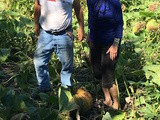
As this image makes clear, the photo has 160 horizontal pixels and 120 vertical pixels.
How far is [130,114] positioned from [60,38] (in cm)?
100

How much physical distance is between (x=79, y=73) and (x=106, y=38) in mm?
1244

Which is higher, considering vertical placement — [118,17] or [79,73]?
[118,17]

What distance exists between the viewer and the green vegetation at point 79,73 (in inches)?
124

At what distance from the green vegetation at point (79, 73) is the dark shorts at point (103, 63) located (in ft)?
0.73

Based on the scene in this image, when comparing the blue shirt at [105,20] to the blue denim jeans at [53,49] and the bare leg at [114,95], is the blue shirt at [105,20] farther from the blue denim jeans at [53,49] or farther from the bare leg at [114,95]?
the bare leg at [114,95]

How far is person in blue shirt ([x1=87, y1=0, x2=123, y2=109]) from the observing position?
355cm

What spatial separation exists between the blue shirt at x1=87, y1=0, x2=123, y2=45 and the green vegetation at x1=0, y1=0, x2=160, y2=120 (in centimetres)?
52

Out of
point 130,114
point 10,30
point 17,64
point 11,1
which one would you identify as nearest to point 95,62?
point 130,114

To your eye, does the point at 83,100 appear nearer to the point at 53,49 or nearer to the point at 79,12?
the point at 53,49

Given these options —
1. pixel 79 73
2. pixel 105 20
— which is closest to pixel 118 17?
pixel 105 20

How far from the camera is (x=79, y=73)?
4.81m

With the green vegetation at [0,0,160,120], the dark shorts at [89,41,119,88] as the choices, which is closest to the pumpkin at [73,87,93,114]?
the green vegetation at [0,0,160,120]

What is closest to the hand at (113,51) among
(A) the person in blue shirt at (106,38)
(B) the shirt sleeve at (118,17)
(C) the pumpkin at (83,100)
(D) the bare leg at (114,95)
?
(A) the person in blue shirt at (106,38)

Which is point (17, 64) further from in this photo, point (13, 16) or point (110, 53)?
point (110, 53)
